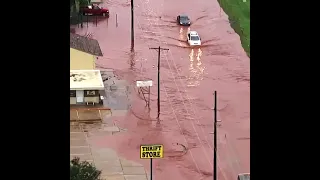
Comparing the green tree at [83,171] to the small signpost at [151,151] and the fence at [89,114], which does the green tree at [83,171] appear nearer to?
the small signpost at [151,151]

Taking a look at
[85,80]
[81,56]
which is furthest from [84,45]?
[85,80]

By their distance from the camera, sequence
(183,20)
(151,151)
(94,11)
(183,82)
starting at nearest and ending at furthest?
1. (151,151)
2. (183,82)
3. (183,20)
4. (94,11)

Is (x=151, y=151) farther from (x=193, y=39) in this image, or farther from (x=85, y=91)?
(x=193, y=39)

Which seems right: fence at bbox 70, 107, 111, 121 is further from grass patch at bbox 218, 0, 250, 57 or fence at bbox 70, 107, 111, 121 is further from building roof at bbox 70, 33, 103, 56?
grass patch at bbox 218, 0, 250, 57

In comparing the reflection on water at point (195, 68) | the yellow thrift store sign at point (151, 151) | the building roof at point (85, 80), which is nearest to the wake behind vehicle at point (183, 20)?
the reflection on water at point (195, 68)
